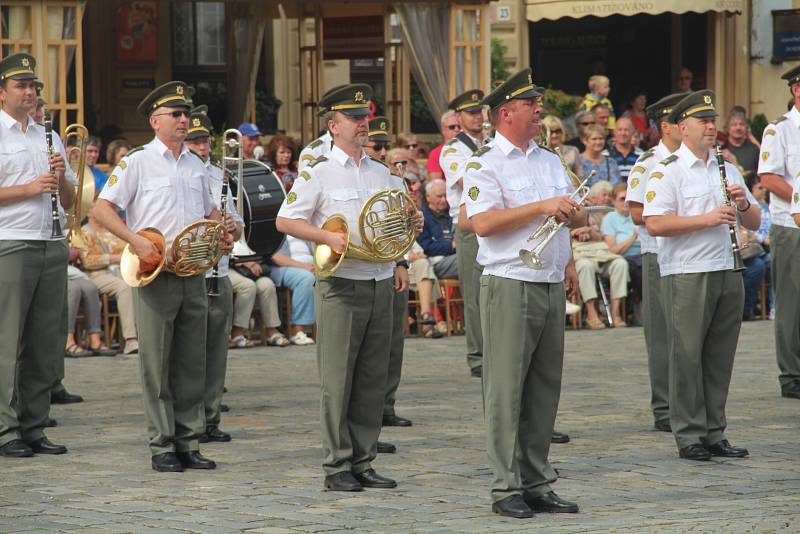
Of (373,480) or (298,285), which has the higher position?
(298,285)

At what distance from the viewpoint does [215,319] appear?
10.5 m

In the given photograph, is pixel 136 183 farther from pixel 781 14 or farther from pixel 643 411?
pixel 781 14

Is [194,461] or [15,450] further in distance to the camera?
[15,450]

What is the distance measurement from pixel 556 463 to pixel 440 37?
1185cm

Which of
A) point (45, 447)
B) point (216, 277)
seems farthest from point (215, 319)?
point (45, 447)

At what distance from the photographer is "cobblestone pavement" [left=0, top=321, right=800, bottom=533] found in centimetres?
750

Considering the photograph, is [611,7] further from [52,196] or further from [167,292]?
[167,292]

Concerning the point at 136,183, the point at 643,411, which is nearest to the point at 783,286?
the point at 643,411

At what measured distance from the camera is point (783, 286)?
11.8m

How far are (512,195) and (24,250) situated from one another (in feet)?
11.0

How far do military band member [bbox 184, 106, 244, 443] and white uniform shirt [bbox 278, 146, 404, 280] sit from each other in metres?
1.36

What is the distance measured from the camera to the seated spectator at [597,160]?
1738 cm

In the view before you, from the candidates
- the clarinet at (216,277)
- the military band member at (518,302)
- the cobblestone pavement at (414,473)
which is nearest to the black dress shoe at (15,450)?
the cobblestone pavement at (414,473)

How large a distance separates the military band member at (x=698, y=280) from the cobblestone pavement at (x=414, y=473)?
0.29m
